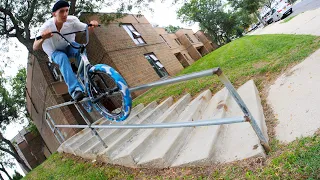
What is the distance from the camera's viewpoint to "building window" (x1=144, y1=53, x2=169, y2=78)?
1780 cm

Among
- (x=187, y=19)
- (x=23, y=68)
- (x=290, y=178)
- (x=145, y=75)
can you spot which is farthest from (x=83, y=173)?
(x=187, y=19)

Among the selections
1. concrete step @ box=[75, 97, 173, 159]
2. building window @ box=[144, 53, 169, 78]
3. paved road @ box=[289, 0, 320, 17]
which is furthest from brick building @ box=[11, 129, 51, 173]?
paved road @ box=[289, 0, 320, 17]

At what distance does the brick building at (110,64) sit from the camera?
14141 mm

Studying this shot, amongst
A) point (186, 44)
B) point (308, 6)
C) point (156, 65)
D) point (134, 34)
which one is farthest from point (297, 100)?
point (186, 44)

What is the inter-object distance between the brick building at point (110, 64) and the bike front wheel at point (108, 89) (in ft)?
24.4

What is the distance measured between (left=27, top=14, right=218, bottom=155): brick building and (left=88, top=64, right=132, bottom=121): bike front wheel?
24.4 feet

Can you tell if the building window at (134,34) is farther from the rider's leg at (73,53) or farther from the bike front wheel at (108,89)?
the bike front wheel at (108,89)

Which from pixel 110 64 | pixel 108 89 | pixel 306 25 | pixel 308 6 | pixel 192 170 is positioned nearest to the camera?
pixel 192 170

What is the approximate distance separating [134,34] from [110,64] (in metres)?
5.16

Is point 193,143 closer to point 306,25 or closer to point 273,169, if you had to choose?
point 273,169

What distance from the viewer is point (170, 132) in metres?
4.14

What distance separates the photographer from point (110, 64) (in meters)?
14.3

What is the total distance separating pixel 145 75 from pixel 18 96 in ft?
48.4

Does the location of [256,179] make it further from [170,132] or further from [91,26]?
[91,26]
